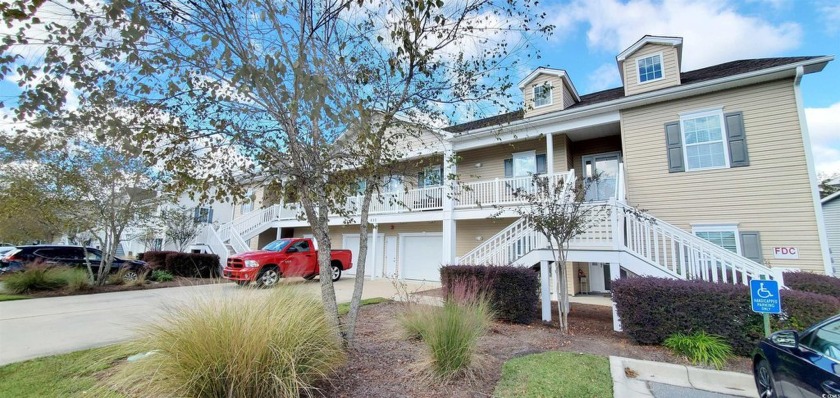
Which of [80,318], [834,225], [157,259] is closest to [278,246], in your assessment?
[80,318]

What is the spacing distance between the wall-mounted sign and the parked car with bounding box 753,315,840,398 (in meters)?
6.86

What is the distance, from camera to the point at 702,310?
5.21m

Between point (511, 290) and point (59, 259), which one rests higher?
point (59, 259)

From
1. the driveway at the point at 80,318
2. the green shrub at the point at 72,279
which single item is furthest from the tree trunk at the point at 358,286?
the green shrub at the point at 72,279

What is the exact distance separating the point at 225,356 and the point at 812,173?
483 inches

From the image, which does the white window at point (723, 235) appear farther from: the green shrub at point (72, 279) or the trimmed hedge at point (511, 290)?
the green shrub at point (72, 279)

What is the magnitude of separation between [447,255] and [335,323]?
8808 mm

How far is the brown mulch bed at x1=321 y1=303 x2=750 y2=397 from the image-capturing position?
12.2 feet

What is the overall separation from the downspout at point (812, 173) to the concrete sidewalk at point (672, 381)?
644 centimetres

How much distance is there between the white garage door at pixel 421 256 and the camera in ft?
49.3

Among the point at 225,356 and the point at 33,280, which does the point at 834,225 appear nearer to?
the point at 225,356

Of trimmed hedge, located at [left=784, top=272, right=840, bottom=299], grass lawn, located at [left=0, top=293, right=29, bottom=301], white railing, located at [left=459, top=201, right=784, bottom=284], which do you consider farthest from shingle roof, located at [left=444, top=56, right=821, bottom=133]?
grass lawn, located at [left=0, top=293, right=29, bottom=301]

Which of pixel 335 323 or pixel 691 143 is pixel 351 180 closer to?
pixel 335 323

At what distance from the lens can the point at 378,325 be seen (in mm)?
6453
